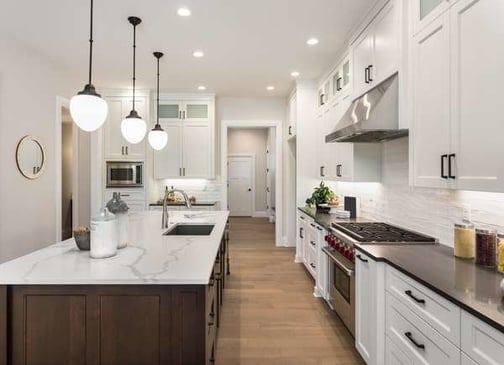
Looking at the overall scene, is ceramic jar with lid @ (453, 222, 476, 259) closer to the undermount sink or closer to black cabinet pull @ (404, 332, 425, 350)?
black cabinet pull @ (404, 332, 425, 350)

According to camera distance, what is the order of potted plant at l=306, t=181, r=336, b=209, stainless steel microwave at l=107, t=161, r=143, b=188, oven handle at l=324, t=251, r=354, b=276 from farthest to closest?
stainless steel microwave at l=107, t=161, r=143, b=188 → potted plant at l=306, t=181, r=336, b=209 → oven handle at l=324, t=251, r=354, b=276

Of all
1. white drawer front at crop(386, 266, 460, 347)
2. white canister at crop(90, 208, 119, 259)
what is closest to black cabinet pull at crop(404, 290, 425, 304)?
white drawer front at crop(386, 266, 460, 347)

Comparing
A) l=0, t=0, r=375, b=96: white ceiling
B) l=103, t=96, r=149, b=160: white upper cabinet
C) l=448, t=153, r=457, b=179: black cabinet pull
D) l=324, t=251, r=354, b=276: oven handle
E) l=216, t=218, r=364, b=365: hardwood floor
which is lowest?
l=216, t=218, r=364, b=365: hardwood floor

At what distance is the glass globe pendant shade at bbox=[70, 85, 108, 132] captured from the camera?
2.02m

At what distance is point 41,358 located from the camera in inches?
63.4

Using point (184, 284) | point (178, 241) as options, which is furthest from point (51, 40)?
point (184, 284)

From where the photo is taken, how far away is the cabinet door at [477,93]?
4.75 feet

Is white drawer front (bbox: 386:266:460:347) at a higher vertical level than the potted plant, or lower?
lower

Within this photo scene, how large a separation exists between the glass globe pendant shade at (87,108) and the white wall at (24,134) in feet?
6.62

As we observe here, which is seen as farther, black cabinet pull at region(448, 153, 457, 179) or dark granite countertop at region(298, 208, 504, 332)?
black cabinet pull at region(448, 153, 457, 179)

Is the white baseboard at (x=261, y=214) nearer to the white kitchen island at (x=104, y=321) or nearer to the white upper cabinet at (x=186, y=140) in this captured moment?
the white upper cabinet at (x=186, y=140)

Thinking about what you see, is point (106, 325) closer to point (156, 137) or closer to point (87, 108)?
point (87, 108)

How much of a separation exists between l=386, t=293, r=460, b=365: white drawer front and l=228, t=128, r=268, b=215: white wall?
9.00 meters

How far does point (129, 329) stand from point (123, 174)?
4.36 meters
